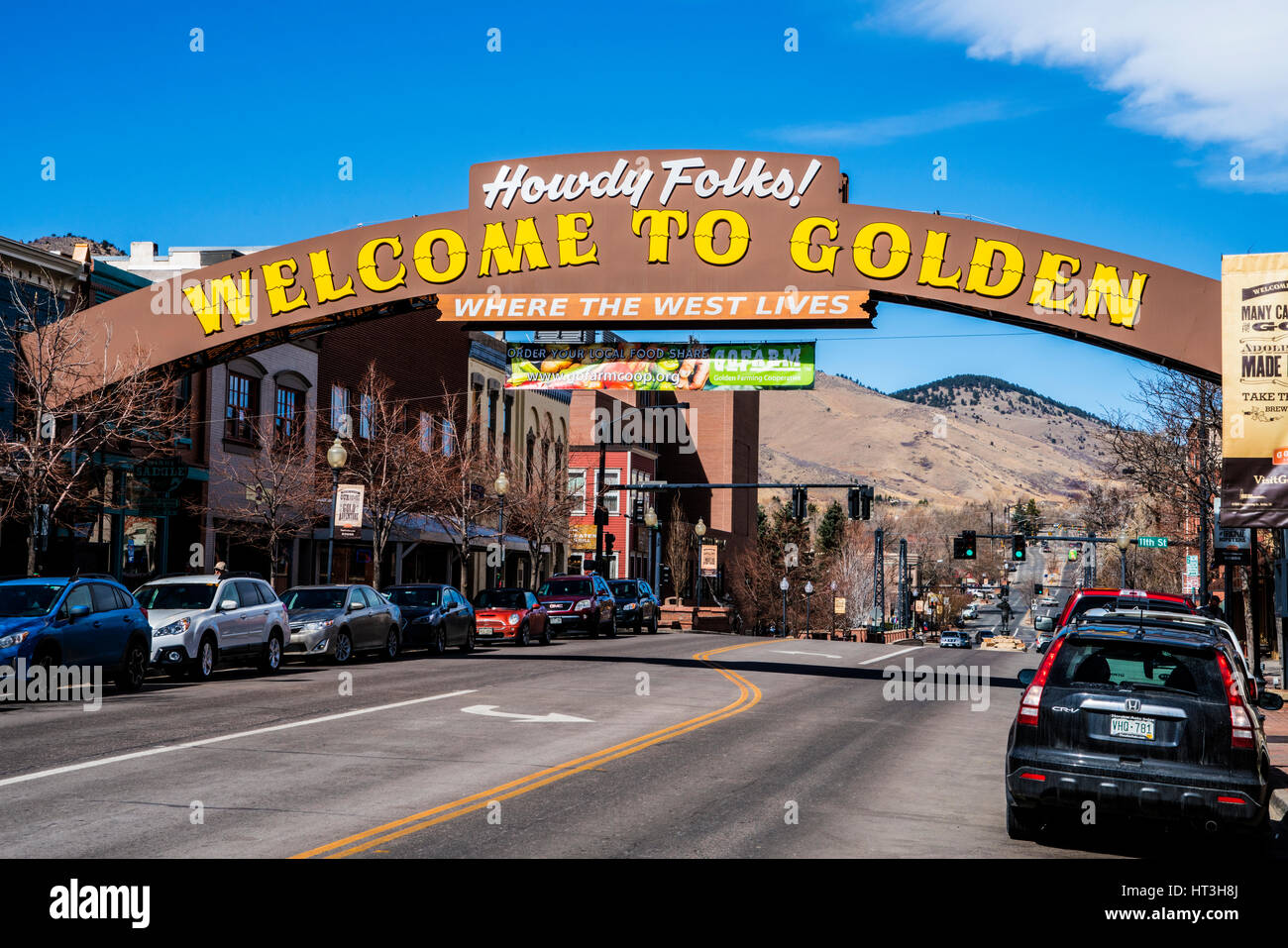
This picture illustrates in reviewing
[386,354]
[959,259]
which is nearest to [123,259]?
[386,354]

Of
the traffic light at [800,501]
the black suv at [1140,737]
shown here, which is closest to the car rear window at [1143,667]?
the black suv at [1140,737]

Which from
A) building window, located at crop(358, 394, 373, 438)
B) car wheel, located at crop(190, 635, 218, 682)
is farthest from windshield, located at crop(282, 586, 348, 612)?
building window, located at crop(358, 394, 373, 438)

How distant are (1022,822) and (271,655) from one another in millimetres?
17119

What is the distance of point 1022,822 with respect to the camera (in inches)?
400

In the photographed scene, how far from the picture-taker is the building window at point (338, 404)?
140 ft

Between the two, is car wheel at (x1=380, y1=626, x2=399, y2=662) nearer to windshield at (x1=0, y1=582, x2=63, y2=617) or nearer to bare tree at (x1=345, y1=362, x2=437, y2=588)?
bare tree at (x1=345, y1=362, x2=437, y2=588)

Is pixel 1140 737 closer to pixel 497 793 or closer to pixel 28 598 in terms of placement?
pixel 497 793

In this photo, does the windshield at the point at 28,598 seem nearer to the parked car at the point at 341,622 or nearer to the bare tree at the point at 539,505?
the parked car at the point at 341,622

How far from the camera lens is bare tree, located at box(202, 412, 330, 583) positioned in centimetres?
3656

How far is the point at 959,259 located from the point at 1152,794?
15640 millimetres

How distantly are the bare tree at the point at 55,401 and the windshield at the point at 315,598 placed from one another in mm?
4519

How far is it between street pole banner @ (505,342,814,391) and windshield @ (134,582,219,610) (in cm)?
732
